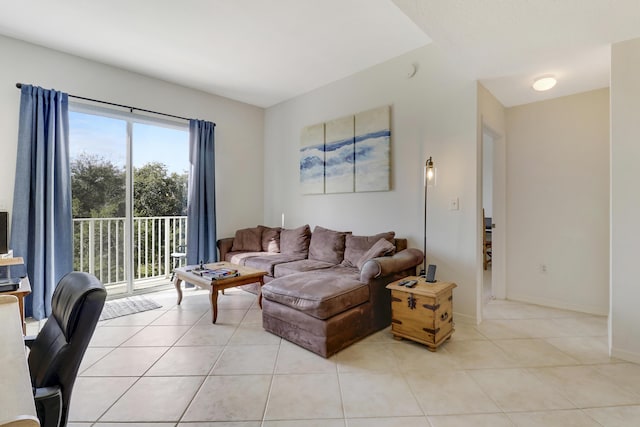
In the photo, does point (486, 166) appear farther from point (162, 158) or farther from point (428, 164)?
point (162, 158)

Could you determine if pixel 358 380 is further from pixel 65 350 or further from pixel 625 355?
pixel 625 355

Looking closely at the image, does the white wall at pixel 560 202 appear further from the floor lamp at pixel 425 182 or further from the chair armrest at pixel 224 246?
the chair armrest at pixel 224 246

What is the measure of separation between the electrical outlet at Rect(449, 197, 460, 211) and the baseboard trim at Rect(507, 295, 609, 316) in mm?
1580

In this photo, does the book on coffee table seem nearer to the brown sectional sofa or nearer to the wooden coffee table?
the wooden coffee table

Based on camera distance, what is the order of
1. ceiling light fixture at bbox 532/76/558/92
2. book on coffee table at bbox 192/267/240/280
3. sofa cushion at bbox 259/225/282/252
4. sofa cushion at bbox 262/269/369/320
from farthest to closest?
sofa cushion at bbox 259/225/282/252 → book on coffee table at bbox 192/267/240/280 → ceiling light fixture at bbox 532/76/558/92 → sofa cushion at bbox 262/269/369/320

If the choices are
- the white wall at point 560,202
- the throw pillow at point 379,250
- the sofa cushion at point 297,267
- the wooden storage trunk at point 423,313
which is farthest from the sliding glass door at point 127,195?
the white wall at point 560,202

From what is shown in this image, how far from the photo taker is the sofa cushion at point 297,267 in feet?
11.2

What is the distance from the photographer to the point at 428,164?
304 cm

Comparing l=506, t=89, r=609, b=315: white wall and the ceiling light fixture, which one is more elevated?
the ceiling light fixture

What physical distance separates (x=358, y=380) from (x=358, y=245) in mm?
1669

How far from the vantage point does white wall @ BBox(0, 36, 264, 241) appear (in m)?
3.12

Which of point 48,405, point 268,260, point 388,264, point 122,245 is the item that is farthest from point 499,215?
point 122,245

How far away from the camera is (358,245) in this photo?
3467mm

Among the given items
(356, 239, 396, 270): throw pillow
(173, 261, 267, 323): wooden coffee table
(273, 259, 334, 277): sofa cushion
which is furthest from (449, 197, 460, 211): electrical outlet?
(173, 261, 267, 323): wooden coffee table
